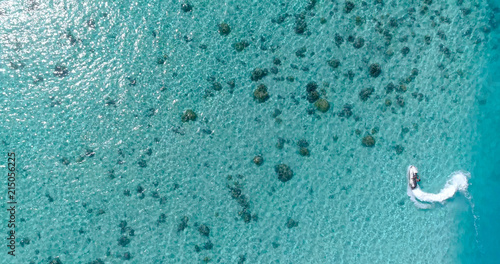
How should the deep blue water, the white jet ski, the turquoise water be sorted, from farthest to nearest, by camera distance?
the deep blue water, the white jet ski, the turquoise water

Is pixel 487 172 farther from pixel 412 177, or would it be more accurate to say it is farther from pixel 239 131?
pixel 239 131

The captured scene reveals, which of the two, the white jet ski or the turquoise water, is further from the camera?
the white jet ski

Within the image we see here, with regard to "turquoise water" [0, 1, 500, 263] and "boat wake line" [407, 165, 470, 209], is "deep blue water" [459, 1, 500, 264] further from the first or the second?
"boat wake line" [407, 165, 470, 209]

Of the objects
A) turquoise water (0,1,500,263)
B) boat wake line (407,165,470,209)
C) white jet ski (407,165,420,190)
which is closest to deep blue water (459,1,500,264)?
turquoise water (0,1,500,263)

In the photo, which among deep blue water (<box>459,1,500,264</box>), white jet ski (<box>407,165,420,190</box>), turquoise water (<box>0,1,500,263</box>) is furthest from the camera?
deep blue water (<box>459,1,500,264</box>)

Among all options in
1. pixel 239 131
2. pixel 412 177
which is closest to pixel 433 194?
pixel 412 177
